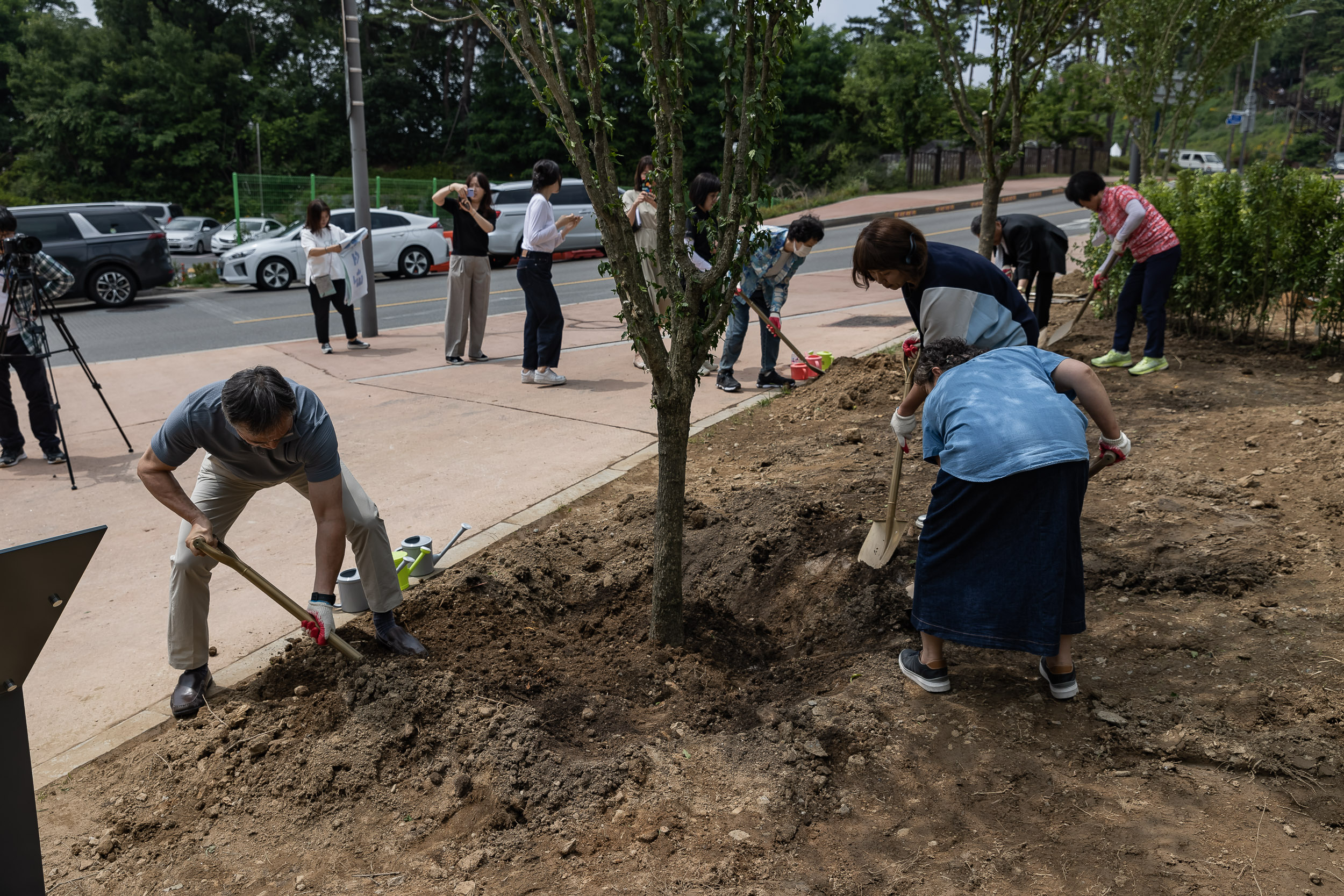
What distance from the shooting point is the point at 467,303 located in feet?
31.1

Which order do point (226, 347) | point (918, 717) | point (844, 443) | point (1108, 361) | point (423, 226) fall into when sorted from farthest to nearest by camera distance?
point (423, 226), point (226, 347), point (1108, 361), point (844, 443), point (918, 717)

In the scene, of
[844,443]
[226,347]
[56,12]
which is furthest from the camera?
[56,12]

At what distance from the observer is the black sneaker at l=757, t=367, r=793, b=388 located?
820 cm

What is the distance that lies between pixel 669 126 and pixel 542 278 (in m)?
4.99

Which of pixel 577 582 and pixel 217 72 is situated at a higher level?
pixel 217 72

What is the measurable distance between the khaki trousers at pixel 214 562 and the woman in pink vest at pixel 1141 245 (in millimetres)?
5723

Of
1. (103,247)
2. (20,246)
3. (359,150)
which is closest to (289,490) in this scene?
(20,246)

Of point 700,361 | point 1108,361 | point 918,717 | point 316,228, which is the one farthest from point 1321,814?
point 316,228

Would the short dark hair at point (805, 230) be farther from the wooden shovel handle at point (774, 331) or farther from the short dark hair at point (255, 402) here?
the short dark hair at point (255, 402)

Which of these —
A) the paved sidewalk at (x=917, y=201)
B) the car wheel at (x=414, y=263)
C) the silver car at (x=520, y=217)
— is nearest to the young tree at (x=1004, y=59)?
the silver car at (x=520, y=217)

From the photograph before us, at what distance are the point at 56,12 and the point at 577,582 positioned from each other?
166 feet

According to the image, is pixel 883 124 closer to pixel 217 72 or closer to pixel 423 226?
pixel 423 226

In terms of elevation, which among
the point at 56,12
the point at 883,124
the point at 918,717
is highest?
the point at 56,12

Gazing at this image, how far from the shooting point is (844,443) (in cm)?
630
